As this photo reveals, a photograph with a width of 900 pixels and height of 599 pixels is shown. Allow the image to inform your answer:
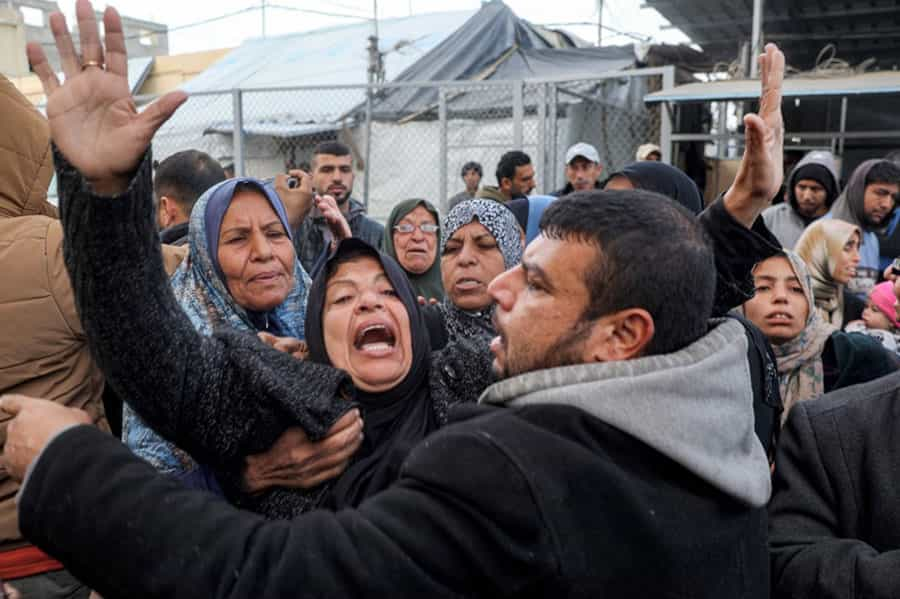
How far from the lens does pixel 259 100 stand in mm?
12148

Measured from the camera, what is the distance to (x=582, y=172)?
242 inches

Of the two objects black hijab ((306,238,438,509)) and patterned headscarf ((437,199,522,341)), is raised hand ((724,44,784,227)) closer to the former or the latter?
black hijab ((306,238,438,509))

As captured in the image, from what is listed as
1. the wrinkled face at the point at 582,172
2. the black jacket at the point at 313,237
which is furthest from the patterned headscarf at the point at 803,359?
the wrinkled face at the point at 582,172

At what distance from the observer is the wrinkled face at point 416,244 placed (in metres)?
3.97

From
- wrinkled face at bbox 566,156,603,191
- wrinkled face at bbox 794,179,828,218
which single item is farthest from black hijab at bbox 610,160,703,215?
wrinkled face at bbox 566,156,603,191

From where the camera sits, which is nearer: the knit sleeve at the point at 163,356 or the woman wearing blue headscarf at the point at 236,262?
the knit sleeve at the point at 163,356

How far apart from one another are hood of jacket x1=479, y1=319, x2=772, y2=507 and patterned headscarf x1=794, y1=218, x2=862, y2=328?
267cm

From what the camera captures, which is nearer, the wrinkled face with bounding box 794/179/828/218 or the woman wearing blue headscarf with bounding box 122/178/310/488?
the woman wearing blue headscarf with bounding box 122/178/310/488

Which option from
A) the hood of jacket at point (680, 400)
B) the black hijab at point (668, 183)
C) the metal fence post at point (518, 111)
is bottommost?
the hood of jacket at point (680, 400)

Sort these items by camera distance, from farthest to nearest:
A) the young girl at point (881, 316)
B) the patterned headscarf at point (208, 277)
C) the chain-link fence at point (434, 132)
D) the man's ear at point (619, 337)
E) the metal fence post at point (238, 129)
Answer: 1. the chain-link fence at point (434, 132)
2. the metal fence post at point (238, 129)
3. the young girl at point (881, 316)
4. the patterned headscarf at point (208, 277)
5. the man's ear at point (619, 337)

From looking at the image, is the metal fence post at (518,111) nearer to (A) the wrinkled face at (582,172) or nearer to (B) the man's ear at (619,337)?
(A) the wrinkled face at (582,172)

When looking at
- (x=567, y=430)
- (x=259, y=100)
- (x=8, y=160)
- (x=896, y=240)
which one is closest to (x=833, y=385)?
(x=567, y=430)

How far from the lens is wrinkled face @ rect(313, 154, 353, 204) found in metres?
5.25

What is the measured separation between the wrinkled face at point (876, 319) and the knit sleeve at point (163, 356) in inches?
108
